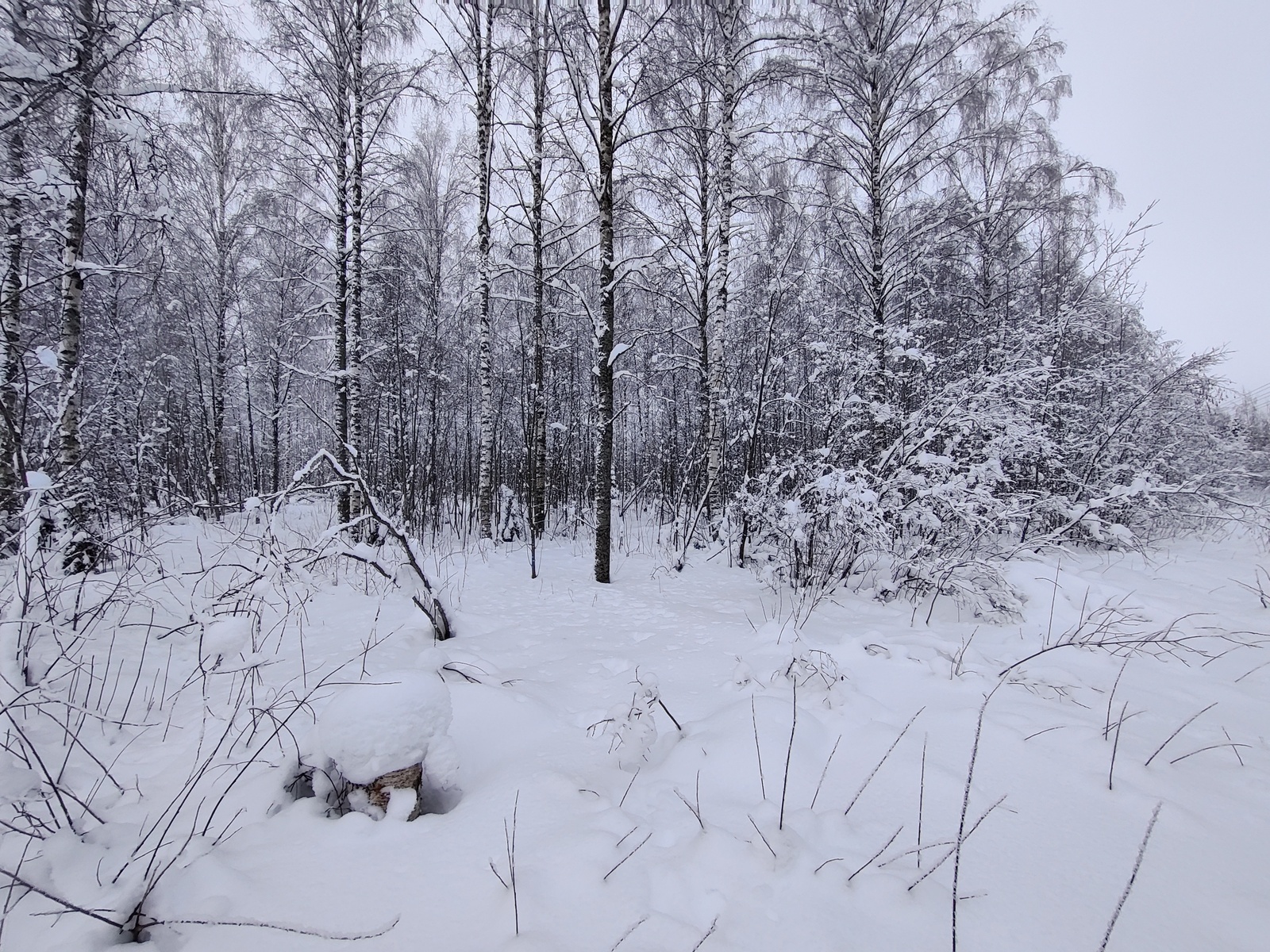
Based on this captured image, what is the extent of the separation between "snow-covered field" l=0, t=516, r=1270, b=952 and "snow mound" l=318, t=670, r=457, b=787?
0.04 ft

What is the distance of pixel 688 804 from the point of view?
140 centimetres

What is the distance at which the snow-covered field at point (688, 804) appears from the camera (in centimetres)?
114

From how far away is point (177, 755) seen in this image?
6.26 ft

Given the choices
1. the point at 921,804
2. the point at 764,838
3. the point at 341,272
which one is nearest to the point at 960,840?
the point at 921,804

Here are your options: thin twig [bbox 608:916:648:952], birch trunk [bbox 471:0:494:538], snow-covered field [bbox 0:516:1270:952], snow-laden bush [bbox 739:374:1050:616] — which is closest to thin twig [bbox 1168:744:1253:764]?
snow-covered field [bbox 0:516:1270:952]

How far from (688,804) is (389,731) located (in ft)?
3.43

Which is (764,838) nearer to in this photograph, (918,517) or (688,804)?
(688,804)

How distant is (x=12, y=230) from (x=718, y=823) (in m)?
8.69

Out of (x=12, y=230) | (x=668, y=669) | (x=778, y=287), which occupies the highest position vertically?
(x=12, y=230)

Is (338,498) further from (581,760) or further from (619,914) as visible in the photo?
(619,914)

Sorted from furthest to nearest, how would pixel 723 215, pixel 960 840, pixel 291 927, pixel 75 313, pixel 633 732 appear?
pixel 723 215, pixel 75 313, pixel 633 732, pixel 291 927, pixel 960 840

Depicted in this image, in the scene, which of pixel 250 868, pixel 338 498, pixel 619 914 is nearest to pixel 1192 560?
pixel 619 914

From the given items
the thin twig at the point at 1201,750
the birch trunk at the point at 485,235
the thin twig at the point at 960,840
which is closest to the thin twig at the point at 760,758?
the thin twig at the point at 960,840

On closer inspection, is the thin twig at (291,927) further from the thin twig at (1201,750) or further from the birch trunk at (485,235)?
the birch trunk at (485,235)
